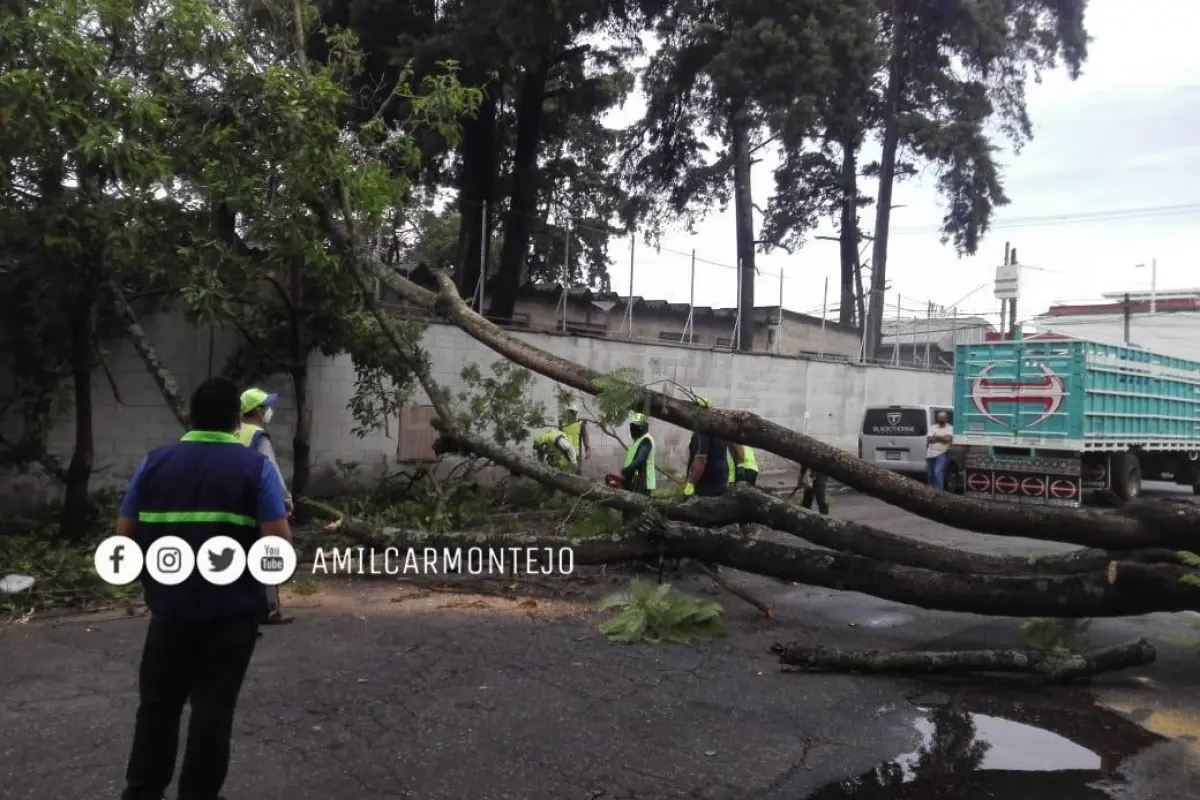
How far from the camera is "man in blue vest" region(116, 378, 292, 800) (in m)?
3.15

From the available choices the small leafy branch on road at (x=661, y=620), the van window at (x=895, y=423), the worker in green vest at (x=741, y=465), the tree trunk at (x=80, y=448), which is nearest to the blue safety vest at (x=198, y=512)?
the small leafy branch on road at (x=661, y=620)

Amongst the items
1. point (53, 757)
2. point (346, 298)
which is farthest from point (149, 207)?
point (53, 757)

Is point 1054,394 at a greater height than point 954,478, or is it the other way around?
point 1054,394

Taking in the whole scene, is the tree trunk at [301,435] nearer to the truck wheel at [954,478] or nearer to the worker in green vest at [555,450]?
the worker in green vest at [555,450]

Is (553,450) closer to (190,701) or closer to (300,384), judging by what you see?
(300,384)

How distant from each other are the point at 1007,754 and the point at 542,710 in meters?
2.26

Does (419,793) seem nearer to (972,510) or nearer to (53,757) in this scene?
(53,757)

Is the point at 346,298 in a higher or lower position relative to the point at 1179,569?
higher

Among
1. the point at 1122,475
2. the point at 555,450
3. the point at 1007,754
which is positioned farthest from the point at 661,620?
the point at 1122,475

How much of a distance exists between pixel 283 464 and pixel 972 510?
8444 mm

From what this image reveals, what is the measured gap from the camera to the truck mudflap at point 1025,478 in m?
13.1

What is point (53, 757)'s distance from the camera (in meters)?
4.06

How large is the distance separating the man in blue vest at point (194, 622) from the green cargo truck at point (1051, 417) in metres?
11.8

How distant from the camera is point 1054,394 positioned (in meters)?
13.3
